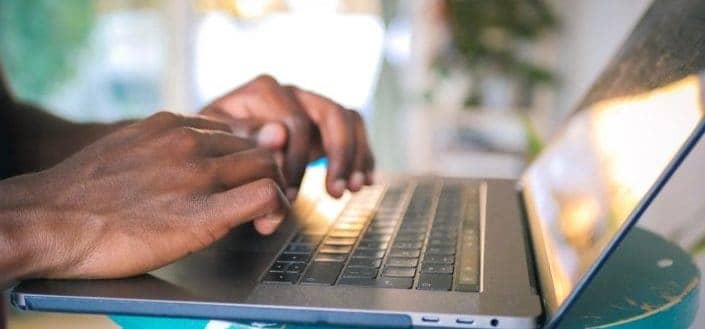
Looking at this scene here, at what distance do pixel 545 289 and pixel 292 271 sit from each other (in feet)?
0.50

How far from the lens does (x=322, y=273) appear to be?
0.44 metres

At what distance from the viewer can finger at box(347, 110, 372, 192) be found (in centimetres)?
71

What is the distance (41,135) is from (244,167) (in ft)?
1.18

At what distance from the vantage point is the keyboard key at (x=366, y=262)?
47 cm

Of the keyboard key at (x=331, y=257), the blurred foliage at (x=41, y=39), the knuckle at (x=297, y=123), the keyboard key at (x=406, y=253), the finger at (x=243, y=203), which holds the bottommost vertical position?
the blurred foliage at (x=41, y=39)

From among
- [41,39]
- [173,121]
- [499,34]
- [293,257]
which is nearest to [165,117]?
[173,121]

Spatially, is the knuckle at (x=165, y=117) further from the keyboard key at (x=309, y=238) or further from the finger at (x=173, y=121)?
the keyboard key at (x=309, y=238)

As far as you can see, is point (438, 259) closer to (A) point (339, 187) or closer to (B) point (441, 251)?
(B) point (441, 251)

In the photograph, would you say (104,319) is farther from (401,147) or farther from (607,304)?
(401,147)

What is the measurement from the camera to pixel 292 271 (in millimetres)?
452

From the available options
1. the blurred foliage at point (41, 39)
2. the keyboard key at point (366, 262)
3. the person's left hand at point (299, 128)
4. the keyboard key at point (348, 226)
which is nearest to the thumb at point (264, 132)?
the person's left hand at point (299, 128)

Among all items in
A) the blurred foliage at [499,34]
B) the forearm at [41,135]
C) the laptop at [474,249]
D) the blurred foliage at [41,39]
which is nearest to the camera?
the laptop at [474,249]

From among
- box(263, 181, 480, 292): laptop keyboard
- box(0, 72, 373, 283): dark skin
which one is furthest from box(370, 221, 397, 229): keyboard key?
box(0, 72, 373, 283): dark skin

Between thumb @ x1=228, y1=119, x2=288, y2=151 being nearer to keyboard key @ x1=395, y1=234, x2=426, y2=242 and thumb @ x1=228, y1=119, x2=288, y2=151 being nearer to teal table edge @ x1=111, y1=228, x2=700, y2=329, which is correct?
keyboard key @ x1=395, y1=234, x2=426, y2=242
